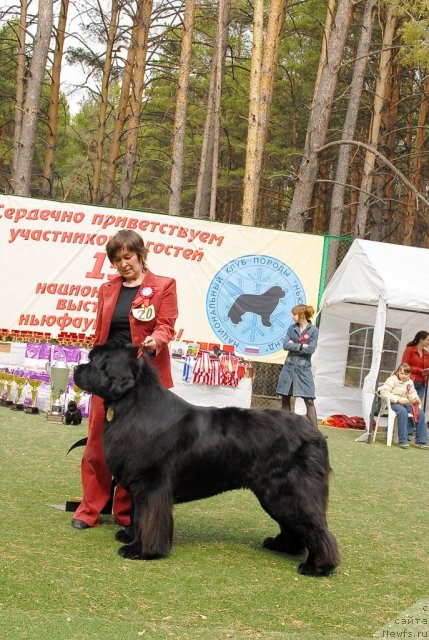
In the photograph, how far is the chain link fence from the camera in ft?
42.3

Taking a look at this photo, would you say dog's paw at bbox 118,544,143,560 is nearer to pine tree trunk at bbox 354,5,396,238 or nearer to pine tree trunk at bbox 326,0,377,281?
pine tree trunk at bbox 326,0,377,281

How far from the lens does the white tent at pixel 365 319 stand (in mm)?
11789

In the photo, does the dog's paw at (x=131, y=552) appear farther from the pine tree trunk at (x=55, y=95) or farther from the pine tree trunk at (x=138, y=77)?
the pine tree trunk at (x=55, y=95)

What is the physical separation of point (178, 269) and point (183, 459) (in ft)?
27.2

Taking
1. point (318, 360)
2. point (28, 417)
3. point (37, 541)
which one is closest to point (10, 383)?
point (28, 417)

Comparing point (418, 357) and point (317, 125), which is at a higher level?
point (317, 125)

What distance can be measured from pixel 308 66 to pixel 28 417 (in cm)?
2040

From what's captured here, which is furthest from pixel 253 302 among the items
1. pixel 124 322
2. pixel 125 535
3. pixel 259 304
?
pixel 125 535

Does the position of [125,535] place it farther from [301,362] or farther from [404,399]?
[404,399]

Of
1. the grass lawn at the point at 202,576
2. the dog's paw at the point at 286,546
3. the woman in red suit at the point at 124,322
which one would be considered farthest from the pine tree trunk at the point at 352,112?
the dog's paw at the point at 286,546

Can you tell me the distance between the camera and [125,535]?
4801 millimetres

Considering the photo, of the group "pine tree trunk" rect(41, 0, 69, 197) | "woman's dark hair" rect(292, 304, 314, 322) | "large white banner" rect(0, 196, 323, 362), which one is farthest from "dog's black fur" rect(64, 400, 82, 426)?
"pine tree trunk" rect(41, 0, 69, 197)

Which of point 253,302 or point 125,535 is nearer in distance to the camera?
point 125,535

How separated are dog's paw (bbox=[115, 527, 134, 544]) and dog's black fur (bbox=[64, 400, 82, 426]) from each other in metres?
5.33
